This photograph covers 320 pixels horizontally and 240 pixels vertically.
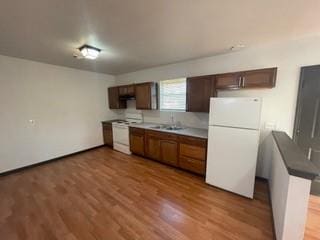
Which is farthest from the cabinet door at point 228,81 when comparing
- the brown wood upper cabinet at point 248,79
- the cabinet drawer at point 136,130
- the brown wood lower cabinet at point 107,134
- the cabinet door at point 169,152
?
the brown wood lower cabinet at point 107,134

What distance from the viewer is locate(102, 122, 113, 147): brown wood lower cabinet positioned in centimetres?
467

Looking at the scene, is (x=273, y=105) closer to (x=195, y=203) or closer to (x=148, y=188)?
(x=195, y=203)

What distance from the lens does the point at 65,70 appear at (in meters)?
3.88

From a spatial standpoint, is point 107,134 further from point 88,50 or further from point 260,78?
point 260,78

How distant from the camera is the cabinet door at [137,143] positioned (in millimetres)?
3824

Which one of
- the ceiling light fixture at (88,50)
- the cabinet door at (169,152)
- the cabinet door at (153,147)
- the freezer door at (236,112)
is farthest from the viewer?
the cabinet door at (153,147)

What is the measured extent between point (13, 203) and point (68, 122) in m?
2.18

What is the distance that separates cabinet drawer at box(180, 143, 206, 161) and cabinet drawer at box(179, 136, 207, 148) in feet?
0.21

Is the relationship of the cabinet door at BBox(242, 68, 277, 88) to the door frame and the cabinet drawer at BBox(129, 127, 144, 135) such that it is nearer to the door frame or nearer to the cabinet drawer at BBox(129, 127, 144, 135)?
the door frame

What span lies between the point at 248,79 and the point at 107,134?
4.13 m

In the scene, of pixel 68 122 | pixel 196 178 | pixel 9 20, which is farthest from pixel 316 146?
pixel 68 122

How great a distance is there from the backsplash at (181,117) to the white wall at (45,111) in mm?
1452

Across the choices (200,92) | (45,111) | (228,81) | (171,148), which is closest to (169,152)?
(171,148)

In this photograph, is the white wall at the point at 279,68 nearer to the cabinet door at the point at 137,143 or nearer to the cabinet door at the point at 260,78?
the cabinet door at the point at 260,78
